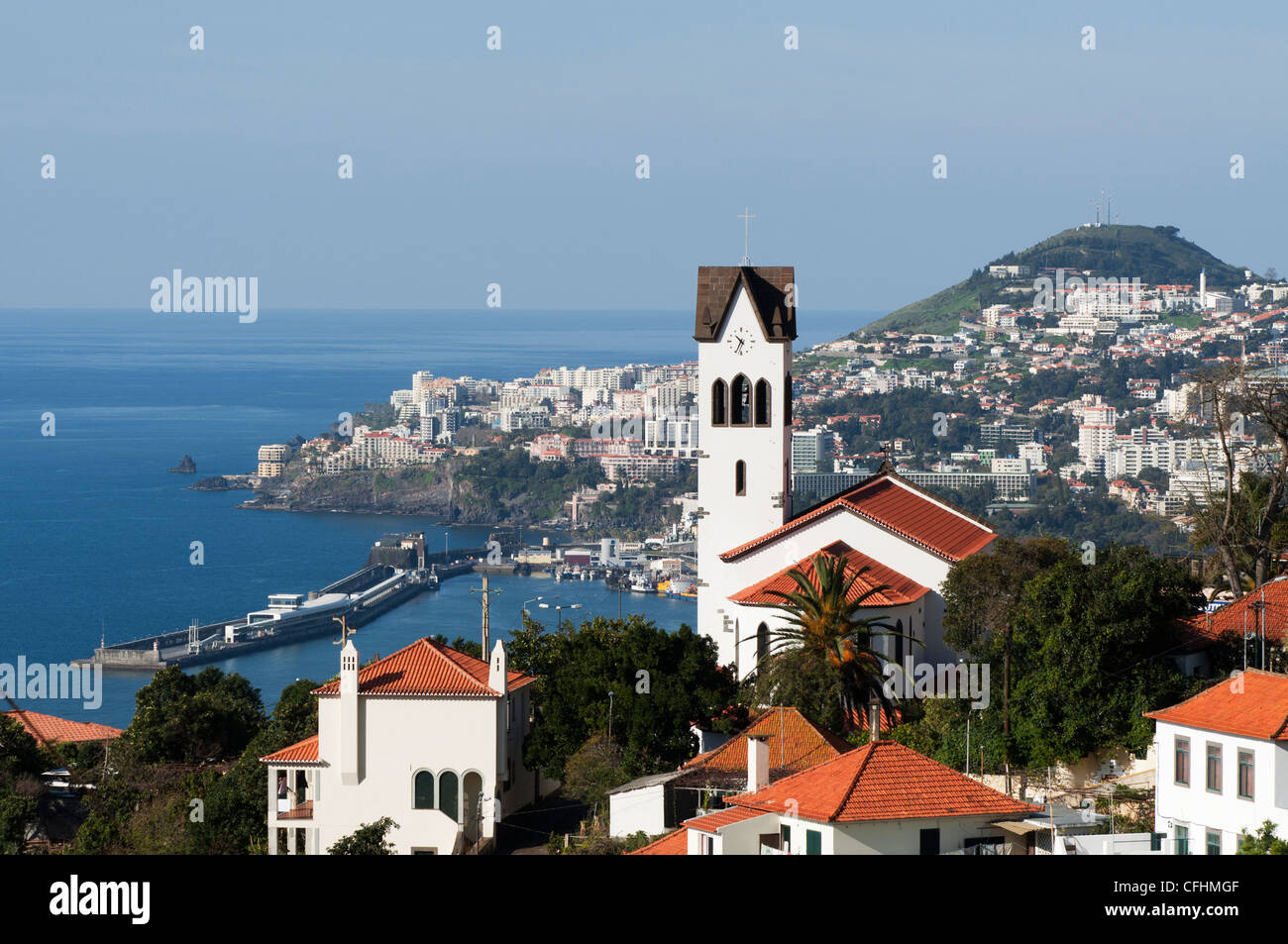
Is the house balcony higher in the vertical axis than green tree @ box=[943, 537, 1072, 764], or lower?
lower

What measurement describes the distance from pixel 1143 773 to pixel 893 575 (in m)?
8.86

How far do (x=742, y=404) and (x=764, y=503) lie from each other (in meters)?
1.89

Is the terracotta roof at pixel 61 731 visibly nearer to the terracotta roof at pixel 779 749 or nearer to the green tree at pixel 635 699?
the green tree at pixel 635 699

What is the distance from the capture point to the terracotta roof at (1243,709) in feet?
62.7

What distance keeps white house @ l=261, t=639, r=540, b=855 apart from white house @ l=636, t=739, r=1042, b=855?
7260mm

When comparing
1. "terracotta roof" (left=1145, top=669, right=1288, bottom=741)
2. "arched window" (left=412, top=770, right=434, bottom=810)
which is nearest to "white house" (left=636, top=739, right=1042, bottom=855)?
"terracotta roof" (left=1145, top=669, right=1288, bottom=741)

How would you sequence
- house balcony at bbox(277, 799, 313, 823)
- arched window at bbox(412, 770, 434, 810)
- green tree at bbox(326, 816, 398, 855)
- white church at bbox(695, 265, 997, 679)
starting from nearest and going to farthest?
green tree at bbox(326, 816, 398, 855) → arched window at bbox(412, 770, 434, 810) → house balcony at bbox(277, 799, 313, 823) → white church at bbox(695, 265, 997, 679)

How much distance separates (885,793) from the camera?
18.0 meters

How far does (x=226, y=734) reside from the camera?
A: 34562mm

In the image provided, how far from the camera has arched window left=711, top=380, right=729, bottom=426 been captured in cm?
3456

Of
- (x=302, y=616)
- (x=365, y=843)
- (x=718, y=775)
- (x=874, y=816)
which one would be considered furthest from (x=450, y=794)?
(x=302, y=616)

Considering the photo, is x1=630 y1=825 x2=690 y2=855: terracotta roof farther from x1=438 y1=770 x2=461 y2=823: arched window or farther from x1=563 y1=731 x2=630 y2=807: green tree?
x1=438 y1=770 x2=461 y2=823: arched window
